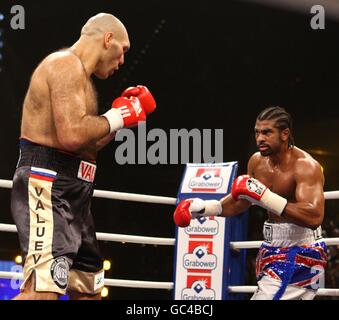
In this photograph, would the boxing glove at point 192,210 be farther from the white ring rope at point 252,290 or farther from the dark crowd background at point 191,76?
the dark crowd background at point 191,76

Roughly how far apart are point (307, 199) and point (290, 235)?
166 mm

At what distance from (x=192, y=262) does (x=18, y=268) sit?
3.11 metres

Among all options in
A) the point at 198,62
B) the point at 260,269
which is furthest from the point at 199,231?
the point at 198,62

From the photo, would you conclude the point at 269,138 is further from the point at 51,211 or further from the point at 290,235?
the point at 51,211

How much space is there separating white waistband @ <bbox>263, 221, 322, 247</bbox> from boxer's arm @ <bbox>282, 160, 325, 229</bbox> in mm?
42

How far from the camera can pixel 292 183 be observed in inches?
97.3

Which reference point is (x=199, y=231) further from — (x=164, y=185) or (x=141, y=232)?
(x=164, y=185)

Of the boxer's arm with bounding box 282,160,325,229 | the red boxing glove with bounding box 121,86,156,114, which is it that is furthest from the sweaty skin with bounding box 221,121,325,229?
the red boxing glove with bounding box 121,86,156,114

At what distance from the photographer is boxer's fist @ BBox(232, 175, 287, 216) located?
233 cm

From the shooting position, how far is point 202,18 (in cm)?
885

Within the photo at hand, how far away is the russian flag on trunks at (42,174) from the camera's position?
1.95 meters

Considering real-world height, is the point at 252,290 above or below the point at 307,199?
below

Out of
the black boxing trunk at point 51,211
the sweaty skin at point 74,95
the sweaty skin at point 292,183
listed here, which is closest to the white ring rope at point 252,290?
the sweaty skin at point 292,183

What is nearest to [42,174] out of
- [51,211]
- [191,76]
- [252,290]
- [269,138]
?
[51,211]
